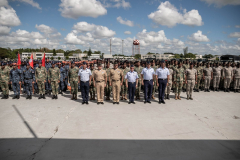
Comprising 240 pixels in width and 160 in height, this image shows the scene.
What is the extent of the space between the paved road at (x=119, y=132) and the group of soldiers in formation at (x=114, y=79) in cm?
109

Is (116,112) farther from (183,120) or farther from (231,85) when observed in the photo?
(231,85)

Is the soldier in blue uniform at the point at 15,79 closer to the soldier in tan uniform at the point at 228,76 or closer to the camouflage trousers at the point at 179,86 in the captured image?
the camouflage trousers at the point at 179,86

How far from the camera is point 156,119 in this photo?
4.79 metres

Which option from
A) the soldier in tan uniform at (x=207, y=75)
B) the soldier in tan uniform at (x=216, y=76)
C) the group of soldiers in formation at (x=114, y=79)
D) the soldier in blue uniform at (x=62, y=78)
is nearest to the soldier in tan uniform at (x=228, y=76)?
the group of soldiers in formation at (x=114, y=79)

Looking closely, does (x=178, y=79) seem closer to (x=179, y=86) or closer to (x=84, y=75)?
(x=179, y=86)

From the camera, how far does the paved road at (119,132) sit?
3.02 meters

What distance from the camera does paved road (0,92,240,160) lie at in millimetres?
3021

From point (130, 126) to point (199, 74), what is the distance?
7.53 metres

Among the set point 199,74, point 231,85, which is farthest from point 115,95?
point 231,85

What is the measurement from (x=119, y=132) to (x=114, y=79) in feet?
10.1

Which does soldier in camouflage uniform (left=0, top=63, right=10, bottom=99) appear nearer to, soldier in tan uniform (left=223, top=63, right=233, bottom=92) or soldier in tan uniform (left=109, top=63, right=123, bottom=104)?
soldier in tan uniform (left=109, top=63, right=123, bottom=104)

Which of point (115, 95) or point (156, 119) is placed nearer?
point (156, 119)

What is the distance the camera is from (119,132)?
388 centimetres

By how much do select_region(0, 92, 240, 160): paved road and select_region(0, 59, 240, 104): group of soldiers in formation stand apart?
3.59ft
